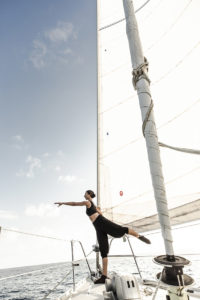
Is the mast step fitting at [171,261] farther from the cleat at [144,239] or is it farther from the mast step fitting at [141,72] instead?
the mast step fitting at [141,72]

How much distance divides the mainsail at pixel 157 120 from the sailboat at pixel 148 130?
1 centimetres

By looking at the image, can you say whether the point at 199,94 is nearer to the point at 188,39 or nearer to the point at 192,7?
the point at 188,39

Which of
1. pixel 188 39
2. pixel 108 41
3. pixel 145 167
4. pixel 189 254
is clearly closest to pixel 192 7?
pixel 188 39

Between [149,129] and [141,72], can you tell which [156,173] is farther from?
[141,72]

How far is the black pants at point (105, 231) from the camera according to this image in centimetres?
238

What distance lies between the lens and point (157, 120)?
3244mm

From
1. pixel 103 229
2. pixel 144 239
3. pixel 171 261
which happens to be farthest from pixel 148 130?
pixel 103 229

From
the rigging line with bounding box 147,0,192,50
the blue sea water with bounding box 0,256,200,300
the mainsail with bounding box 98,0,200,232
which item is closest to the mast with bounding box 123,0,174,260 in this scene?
→ the blue sea water with bounding box 0,256,200,300

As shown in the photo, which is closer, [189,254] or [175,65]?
[189,254]

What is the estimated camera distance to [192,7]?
329 centimetres

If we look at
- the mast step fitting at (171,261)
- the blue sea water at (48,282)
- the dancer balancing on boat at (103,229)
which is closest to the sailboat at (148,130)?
the mast step fitting at (171,261)

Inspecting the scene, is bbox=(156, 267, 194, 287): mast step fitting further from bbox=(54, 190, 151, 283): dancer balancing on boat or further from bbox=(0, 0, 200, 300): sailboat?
bbox=(54, 190, 151, 283): dancer balancing on boat

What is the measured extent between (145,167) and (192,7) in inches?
108

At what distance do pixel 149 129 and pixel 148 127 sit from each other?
22mm
